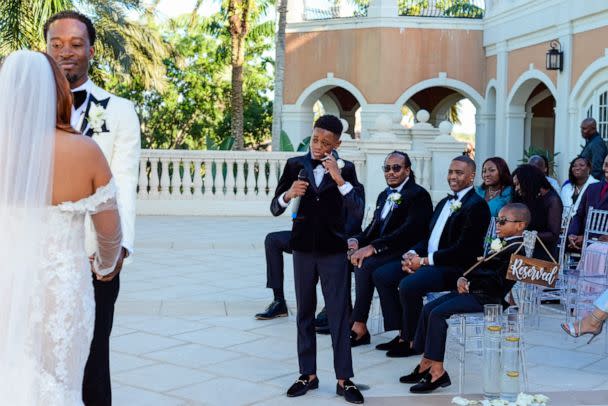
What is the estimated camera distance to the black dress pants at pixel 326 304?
20.1 ft

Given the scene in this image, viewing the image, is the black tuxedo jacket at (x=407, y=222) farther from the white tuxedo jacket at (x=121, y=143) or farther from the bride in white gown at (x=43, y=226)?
the bride in white gown at (x=43, y=226)

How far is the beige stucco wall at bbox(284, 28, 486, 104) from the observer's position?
86.5 ft

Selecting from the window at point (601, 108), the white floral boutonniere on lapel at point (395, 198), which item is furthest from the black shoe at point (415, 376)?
the window at point (601, 108)

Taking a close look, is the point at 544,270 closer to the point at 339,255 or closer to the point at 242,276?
the point at 339,255

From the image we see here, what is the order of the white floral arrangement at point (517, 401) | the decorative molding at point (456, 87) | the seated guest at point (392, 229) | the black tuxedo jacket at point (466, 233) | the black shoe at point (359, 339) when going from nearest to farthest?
the white floral arrangement at point (517, 401), the black tuxedo jacket at point (466, 233), the seated guest at point (392, 229), the black shoe at point (359, 339), the decorative molding at point (456, 87)

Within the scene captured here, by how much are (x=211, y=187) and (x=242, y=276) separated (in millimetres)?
6850

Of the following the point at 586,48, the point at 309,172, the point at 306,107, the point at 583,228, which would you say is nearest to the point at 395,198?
the point at 309,172

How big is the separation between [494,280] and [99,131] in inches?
127

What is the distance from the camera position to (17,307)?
3.48 m

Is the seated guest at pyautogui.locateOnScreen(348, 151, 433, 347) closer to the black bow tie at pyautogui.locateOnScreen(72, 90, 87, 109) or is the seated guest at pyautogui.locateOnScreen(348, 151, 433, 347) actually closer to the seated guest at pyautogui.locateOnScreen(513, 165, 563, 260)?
the seated guest at pyautogui.locateOnScreen(513, 165, 563, 260)

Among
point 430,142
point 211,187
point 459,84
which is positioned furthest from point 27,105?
point 459,84

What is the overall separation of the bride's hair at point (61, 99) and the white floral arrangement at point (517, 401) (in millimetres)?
3445

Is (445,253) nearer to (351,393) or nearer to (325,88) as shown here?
(351,393)

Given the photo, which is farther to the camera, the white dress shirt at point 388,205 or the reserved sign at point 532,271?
the white dress shirt at point 388,205
